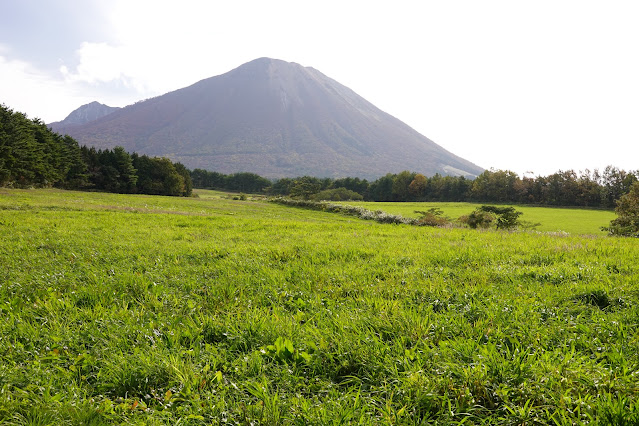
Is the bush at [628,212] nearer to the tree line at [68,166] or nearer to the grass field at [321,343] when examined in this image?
the grass field at [321,343]

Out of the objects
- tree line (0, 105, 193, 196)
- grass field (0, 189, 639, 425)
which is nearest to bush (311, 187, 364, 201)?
tree line (0, 105, 193, 196)

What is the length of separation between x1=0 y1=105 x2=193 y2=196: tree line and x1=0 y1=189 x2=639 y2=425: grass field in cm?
5933

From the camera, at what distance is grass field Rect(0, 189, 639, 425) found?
2688mm

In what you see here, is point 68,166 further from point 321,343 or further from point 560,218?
point 560,218

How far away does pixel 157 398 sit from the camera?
2.89 m

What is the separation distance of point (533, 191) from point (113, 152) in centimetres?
11863

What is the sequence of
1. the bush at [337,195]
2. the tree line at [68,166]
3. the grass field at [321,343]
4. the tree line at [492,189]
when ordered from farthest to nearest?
1. the bush at [337,195]
2. the tree line at [492,189]
3. the tree line at [68,166]
4. the grass field at [321,343]

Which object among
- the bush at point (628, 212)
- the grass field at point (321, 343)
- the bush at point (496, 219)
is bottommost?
the grass field at point (321, 343)

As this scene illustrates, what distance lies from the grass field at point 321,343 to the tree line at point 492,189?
75.3 metres

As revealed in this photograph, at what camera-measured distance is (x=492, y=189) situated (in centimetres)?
10469

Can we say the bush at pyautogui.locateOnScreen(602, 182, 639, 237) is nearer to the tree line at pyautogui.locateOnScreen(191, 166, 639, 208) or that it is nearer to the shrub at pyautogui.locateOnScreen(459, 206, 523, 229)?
the shrub at pyautogui.locateOnScreen(459, 206, 523, 229)

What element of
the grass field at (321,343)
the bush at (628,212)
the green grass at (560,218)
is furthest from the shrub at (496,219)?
the grass field at (321,343)

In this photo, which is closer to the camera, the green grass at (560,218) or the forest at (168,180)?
the green grass at (560,218)

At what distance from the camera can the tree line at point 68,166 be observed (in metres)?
50.2
